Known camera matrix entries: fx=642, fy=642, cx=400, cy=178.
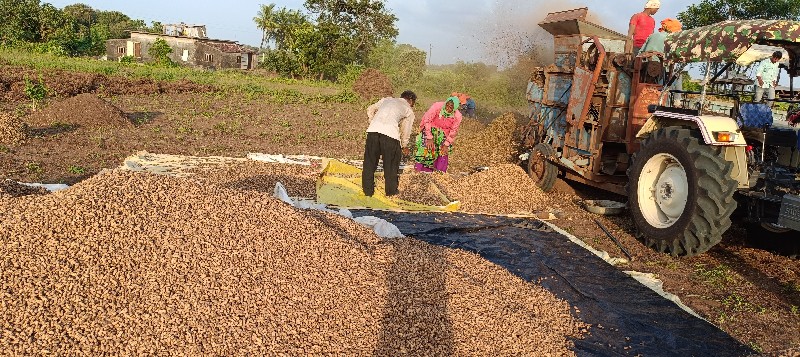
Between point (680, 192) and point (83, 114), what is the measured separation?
10624mm

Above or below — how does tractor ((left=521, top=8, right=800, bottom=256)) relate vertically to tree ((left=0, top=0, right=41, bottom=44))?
below

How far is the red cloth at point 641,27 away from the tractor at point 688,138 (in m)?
0.52

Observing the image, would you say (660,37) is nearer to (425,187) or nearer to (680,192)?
(680,192)

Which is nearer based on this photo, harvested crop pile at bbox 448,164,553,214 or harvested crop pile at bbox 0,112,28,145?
harvested crop pile at bbox 448,164,553,214

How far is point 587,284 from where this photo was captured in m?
5.09

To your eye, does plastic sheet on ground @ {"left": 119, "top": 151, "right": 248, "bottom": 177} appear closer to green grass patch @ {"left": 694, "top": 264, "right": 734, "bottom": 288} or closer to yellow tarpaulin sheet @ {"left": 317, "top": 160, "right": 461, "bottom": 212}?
yellow tarpaulin sheet @ {"left": 317, "top": 160, "right": 461, "bottom": 212}

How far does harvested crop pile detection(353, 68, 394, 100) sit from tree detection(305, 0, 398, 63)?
12.3m

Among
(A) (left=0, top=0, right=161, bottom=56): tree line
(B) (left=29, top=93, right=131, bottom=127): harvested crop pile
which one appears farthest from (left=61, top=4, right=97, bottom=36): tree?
(B) (left=29, top=93, right=131, bottom=127): harvested crop pile

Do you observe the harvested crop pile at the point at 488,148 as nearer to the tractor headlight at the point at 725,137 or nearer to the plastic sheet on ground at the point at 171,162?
the plastic sheet on ground at the point at 171,162

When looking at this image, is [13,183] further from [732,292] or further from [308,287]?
[732,292]

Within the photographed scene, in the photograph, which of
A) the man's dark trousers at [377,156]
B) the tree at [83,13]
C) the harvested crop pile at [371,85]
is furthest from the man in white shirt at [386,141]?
the tree at [83,13]

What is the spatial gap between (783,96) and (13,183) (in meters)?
7.08

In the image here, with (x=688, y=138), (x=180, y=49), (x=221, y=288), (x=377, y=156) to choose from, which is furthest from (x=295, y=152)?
(x=180, y=49)

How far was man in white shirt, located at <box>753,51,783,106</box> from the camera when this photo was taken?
6082 millimetres
